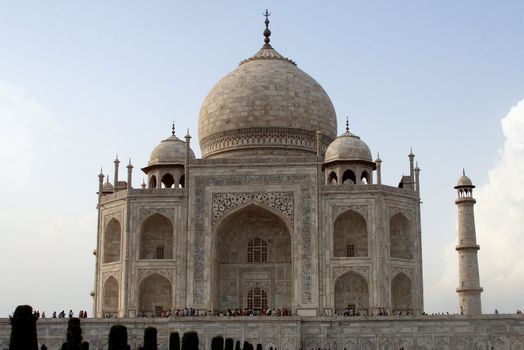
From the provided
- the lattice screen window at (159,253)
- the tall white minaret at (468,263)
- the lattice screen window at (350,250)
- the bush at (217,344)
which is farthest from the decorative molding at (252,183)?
the bush at (217,344)

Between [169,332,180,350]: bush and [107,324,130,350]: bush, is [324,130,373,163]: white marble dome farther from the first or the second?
[107,324,130,350]: bush

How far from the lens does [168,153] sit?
1204 inches

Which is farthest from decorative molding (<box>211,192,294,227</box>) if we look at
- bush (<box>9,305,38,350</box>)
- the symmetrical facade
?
bush (<box>9,305,38,350</box>)

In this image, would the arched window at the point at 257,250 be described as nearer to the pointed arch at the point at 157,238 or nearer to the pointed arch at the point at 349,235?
the pointed arch at the point at 349,235

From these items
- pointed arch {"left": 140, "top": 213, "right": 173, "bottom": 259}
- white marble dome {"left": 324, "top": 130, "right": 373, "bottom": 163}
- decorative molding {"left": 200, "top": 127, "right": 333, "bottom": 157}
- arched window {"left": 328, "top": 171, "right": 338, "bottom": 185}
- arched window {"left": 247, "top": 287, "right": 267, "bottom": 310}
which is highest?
decorative molding {"left": 200, "top": 127, "right": 333, "bottom": 157}

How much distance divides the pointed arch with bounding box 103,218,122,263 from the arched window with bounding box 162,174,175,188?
2.38m

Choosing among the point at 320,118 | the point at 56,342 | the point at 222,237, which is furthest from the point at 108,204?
the point at 320,118

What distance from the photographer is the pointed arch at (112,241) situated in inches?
1155

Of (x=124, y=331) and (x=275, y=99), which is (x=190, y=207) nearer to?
(x=275, y=99)

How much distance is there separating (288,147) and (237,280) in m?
5.32

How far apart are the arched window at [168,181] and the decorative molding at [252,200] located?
3.03 meters

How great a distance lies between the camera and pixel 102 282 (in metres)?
29.2

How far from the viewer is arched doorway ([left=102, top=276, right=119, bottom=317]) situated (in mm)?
28781

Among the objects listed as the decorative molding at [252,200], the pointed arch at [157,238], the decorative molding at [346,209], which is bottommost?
the pointed arch at [157,238]
